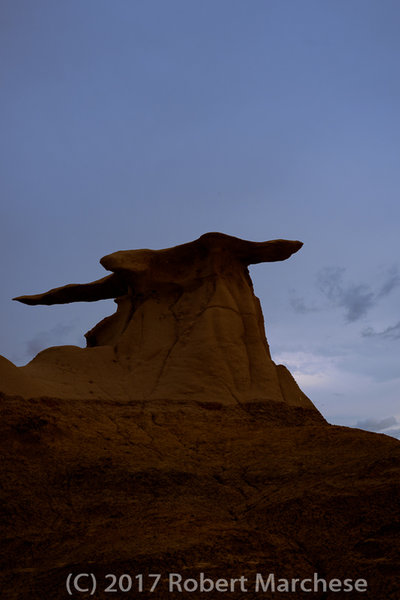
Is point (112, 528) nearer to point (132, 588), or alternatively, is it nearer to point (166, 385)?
point (132, 588)

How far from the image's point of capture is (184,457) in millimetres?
6410

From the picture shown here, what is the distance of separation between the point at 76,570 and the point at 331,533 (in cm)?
190

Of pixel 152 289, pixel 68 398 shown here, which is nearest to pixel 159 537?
pixel 68 398

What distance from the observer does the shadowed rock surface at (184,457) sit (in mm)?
4117

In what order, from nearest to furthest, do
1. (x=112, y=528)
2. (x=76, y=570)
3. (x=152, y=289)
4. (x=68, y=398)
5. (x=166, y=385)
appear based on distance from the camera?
(x=76, y=570)
(x=112, y=528)
(x=68, y=398)
(x=166, y=385)
(x=152, y=289)

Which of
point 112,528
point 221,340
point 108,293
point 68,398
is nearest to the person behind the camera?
point 112,528

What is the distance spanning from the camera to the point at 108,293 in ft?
38.6

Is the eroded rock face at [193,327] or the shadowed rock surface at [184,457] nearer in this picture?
the shadowed rock surface at [184,457]

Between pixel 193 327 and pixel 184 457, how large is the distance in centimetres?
352

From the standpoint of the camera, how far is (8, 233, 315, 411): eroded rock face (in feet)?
29.8

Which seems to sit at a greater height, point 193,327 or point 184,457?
point 193,327

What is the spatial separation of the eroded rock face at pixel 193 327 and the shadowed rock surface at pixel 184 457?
0.08 ft

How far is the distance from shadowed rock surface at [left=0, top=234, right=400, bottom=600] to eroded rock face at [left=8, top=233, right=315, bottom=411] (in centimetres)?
3

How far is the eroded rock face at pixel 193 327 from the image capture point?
908 centimetres
